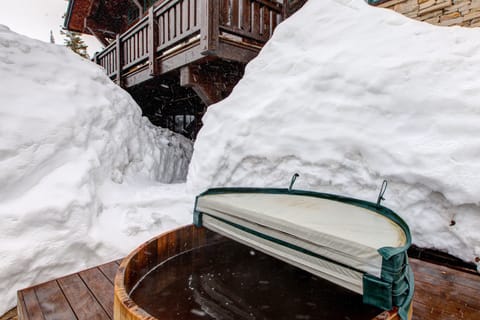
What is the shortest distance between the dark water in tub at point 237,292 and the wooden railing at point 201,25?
328 cm

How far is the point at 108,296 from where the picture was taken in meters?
2.15

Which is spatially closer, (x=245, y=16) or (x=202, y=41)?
(x=202, y=41)

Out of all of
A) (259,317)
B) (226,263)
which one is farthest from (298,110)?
(259,317)

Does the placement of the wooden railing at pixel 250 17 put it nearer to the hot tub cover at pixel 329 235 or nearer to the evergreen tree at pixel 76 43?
the hot tub cover at pixel 329 235

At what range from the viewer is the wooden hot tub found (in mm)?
1499

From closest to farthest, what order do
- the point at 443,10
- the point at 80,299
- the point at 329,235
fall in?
the point at 329,235
the point at 80,299
the point at 443,10

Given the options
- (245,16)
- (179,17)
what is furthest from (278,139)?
(179,17)

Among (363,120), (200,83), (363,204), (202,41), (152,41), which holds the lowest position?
(363,204)

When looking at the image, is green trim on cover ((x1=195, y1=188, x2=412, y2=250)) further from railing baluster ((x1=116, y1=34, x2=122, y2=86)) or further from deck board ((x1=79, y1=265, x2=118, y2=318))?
railing baluster ((x1=116, y1=34, x2=122, y2=86))

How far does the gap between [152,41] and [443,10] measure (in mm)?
5306

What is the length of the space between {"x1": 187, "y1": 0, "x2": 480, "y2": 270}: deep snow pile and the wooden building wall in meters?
1.33

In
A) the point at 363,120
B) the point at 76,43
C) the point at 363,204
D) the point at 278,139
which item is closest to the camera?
the point at 363,204

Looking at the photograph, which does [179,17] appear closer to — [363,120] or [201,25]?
[201,25]

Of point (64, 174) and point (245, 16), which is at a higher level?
point (245, 16)
